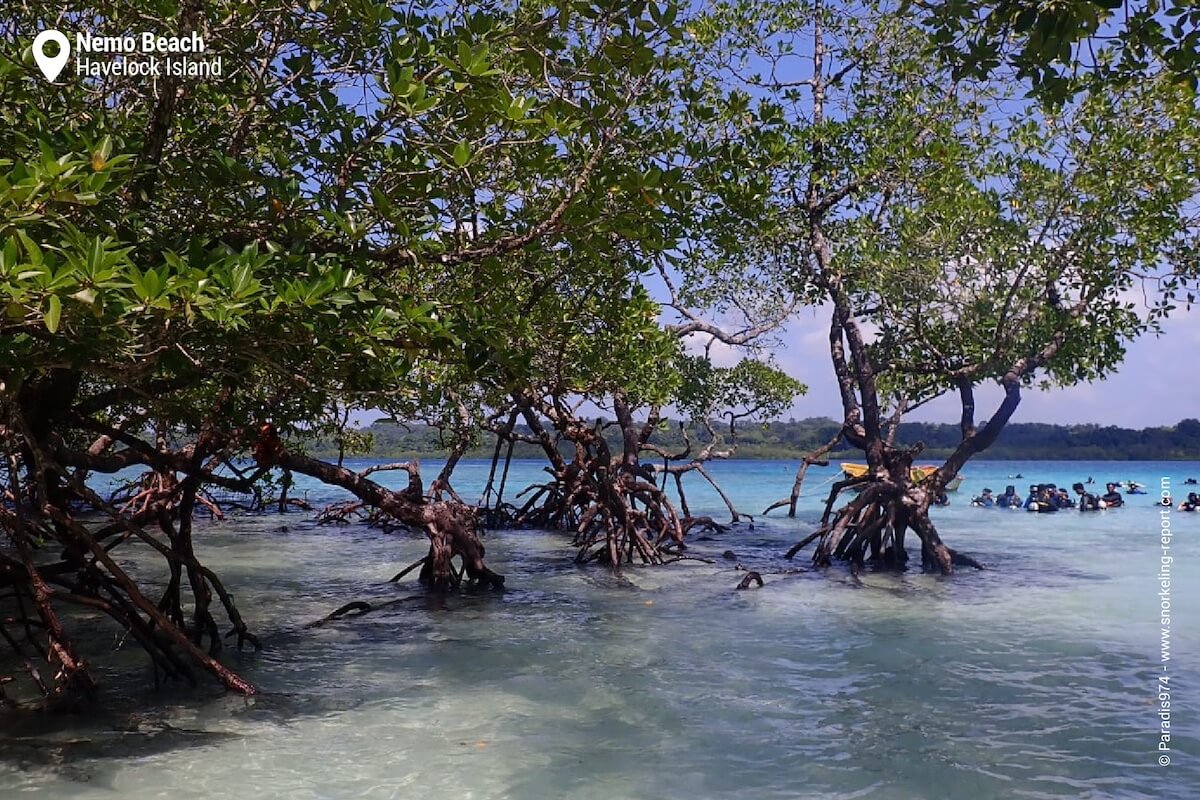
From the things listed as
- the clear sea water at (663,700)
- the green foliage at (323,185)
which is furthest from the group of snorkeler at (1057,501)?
the green foliage at (323,185)

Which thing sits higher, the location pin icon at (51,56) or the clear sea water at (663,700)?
the location pin icon at (51,56)

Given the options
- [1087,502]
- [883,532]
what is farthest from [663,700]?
[1087,502]

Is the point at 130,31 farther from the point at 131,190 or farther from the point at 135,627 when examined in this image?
the point at 135,627

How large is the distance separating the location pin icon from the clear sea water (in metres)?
3.24

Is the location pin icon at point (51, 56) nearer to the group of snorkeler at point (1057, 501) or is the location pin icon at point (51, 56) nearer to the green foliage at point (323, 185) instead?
the green foliage at point (323, 185)

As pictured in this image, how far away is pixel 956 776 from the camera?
4980mm

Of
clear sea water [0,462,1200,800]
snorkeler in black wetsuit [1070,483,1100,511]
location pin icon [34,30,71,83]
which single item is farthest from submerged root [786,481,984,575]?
snorkeler in black wetsuit [1070,483,1100,511]

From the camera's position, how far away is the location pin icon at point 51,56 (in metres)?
4.50

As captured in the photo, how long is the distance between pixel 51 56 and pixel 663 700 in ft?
16.0

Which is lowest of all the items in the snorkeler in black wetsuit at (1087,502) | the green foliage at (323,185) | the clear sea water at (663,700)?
the clear sea water at (663,700)

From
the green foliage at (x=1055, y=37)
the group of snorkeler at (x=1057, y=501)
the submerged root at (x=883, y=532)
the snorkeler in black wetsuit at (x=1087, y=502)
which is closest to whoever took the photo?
the green foliage at (x=1055, y=37)

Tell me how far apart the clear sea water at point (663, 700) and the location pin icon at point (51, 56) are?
3244 millimetres

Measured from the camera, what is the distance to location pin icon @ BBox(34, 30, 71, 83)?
4504mm

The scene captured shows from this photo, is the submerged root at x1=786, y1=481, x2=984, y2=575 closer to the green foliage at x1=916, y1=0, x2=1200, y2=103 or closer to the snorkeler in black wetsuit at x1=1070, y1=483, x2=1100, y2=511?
the green foliage at x1=916, y1=0, x2=1200, y2=103
